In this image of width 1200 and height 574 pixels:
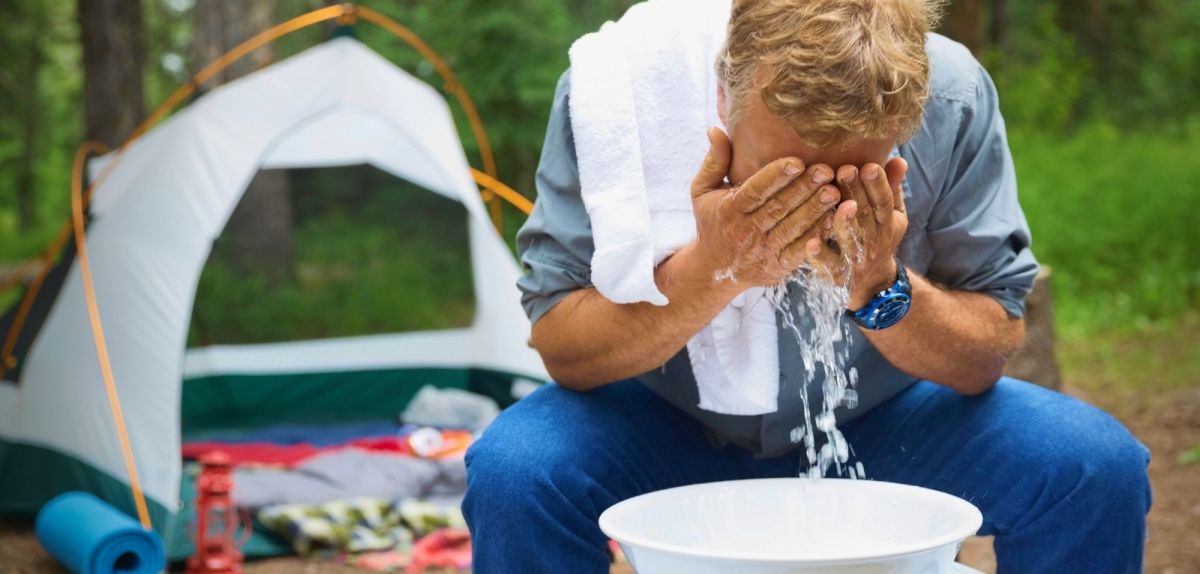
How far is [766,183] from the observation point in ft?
4.20

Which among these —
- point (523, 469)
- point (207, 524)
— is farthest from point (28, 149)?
point (523, 469)

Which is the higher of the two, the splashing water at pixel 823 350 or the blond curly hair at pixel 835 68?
the blond curly hair at pixel 835 68

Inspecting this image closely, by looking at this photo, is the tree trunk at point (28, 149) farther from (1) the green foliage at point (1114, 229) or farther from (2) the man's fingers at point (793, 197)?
(2) the man's fingers at point (793, 197)

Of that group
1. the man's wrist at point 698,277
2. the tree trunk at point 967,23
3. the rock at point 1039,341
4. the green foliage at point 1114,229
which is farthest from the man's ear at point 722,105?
the tree trunk at point 967,23

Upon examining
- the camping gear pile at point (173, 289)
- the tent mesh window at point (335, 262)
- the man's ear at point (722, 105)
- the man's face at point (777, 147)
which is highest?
the man's ear at point (722, 105)

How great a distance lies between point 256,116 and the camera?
3.88 metres

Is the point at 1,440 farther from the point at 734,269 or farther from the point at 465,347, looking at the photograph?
the point at 734,269

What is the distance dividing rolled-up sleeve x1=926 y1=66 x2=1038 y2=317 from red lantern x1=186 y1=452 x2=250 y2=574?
202 centimetres

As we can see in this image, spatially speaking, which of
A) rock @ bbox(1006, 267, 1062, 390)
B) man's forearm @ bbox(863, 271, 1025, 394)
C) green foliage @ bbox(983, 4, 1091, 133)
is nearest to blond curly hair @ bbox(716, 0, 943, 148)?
man's forearm @ bbox(863, 271, 1025, 394)

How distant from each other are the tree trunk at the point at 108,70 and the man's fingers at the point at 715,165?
618 cm

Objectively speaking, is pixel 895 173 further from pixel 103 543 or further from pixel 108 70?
pixel 108 70

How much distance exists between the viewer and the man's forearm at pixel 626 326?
57.7 inches

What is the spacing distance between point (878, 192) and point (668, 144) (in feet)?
1.32

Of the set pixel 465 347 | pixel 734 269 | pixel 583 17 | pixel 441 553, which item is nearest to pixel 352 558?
pixel 441 553
